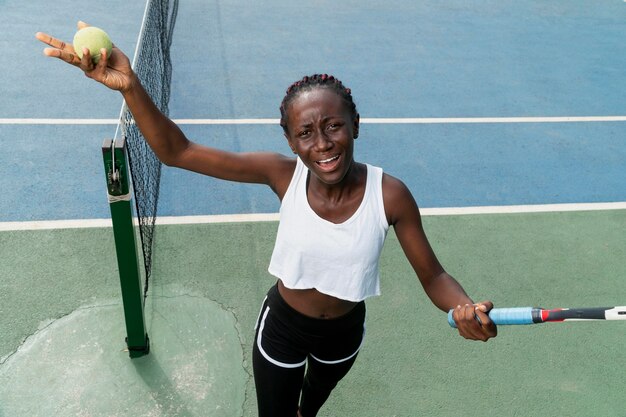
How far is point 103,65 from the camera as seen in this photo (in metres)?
2.84

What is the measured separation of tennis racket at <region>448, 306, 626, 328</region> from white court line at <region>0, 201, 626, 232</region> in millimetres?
3904

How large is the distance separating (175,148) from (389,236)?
344cm

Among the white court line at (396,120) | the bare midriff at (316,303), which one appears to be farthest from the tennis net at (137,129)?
the bare midriff at (316,303)

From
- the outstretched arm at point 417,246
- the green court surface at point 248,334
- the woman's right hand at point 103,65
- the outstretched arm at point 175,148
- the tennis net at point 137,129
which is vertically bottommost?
the green court surface at point 248,334

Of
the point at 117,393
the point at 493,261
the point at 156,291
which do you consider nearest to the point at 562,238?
the point at 493,261

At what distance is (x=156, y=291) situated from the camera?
18.0 ft

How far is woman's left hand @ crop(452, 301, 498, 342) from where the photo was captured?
8.99 feet

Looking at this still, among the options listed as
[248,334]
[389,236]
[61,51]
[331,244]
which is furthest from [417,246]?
[389,236]

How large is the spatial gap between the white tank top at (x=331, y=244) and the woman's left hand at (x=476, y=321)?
53 centimetres

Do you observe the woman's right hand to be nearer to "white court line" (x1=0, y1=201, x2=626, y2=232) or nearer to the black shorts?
the black shorts

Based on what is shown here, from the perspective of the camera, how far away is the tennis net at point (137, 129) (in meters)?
4.87

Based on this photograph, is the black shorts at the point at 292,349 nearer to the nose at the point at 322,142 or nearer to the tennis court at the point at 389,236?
the nose at the point at 322,142

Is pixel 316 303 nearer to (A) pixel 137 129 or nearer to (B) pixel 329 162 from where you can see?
(B) pixel 329 162

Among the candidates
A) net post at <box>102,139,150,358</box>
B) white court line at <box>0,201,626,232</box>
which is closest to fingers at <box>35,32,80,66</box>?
net post at <box>102,139,150,358</box>
